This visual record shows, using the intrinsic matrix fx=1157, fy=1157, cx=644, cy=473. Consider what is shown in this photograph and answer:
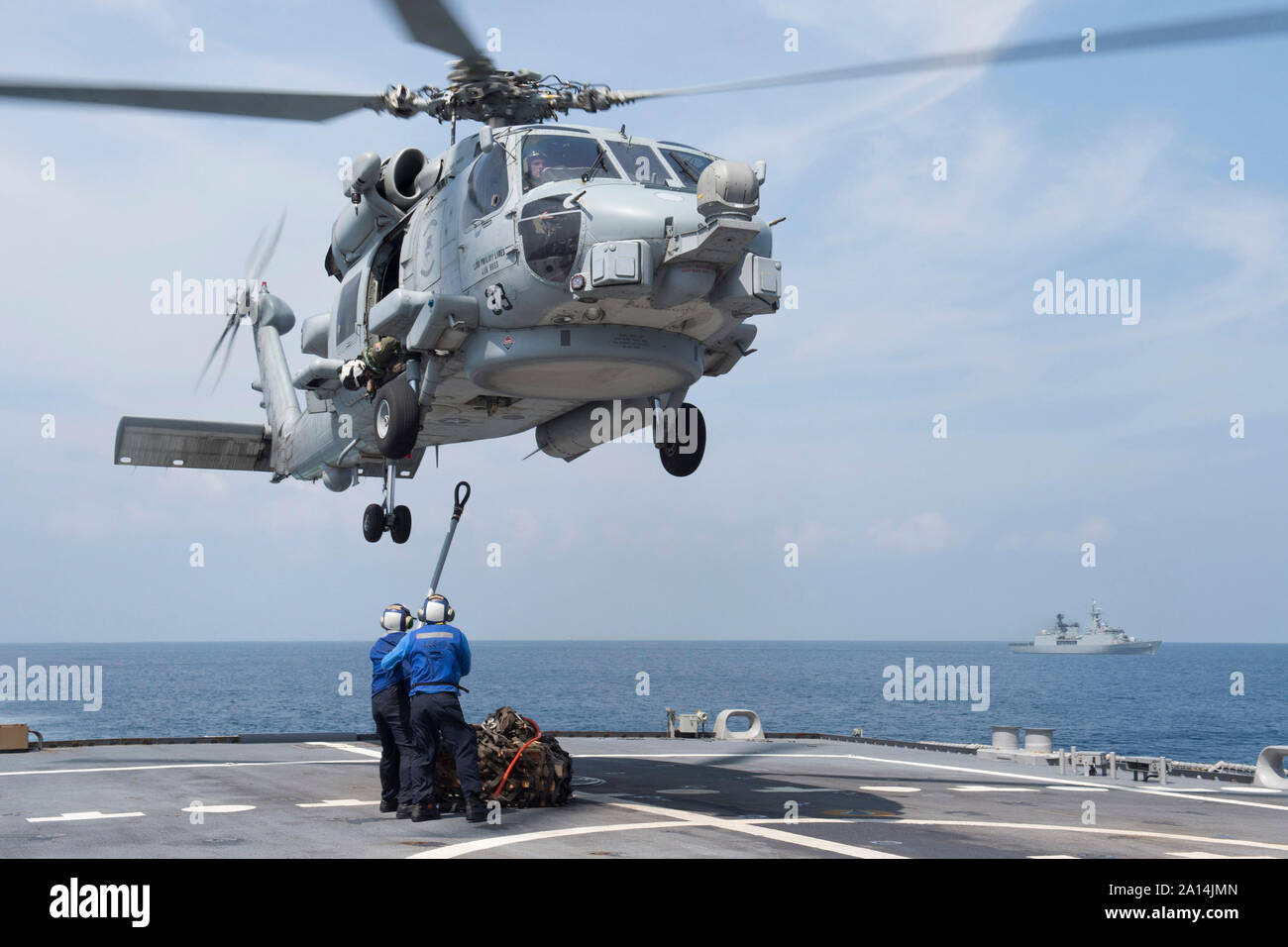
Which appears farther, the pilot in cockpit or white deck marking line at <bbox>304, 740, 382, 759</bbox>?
white deck marking line at <bbox>304, 740, 382, 759</bbox>

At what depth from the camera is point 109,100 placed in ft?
33.1

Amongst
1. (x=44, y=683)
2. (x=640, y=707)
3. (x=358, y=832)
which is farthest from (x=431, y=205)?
(x=44, y=683)

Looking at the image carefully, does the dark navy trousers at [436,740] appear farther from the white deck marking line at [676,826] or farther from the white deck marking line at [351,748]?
the white deck marking line at [351,748]

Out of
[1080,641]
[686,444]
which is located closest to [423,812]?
[686,444]

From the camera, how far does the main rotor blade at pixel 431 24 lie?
9.67m

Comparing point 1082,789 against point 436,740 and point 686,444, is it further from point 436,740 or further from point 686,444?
point 436,740

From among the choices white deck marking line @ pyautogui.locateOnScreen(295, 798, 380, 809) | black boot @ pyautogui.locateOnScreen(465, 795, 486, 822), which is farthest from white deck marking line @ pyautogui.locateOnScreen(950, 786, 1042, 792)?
white deck marking line @ pyautogui.locateOnScreen(295, 798, 380, 809)

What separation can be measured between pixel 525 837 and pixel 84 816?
15.1ft

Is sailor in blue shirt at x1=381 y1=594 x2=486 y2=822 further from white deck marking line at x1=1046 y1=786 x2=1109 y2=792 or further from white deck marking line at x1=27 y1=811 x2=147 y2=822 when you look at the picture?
white deck marking line at x1=1046 y1=786 x2=1109 y2=792

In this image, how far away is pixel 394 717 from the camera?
36.7 feet

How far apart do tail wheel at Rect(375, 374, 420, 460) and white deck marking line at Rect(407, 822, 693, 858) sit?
511 centimetres

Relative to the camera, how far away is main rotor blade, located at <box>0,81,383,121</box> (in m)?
9.43
